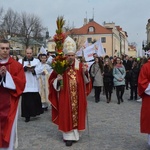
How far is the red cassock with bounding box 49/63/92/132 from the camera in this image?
21.9ft

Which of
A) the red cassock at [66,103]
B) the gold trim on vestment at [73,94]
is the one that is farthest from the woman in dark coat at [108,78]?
the gold trim on vestment at [73,94]

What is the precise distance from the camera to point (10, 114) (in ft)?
16.6

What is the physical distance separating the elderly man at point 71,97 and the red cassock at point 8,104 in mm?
1630

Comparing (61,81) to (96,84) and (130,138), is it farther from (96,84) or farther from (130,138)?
(96,84)

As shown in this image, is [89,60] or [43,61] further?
[89,60]

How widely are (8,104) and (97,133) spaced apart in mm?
3018

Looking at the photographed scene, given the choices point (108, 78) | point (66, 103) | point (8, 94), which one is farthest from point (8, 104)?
point (108, 78)

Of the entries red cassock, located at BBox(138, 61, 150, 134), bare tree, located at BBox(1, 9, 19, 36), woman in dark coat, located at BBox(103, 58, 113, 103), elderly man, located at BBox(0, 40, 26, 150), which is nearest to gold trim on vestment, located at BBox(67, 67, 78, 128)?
red cassock, located at BBox(138, 61, 150, 134)

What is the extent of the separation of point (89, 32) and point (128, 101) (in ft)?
241

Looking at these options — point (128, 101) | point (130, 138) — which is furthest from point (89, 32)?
point (130, 138)

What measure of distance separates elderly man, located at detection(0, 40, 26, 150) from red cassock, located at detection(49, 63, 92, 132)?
5.68 ft

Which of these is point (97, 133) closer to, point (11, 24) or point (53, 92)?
point (53, 92)

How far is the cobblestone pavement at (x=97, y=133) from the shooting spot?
21.3 feet

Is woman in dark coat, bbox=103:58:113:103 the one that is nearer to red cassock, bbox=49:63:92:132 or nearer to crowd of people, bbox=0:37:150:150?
crowd of people, bbox=0:37:150:150
